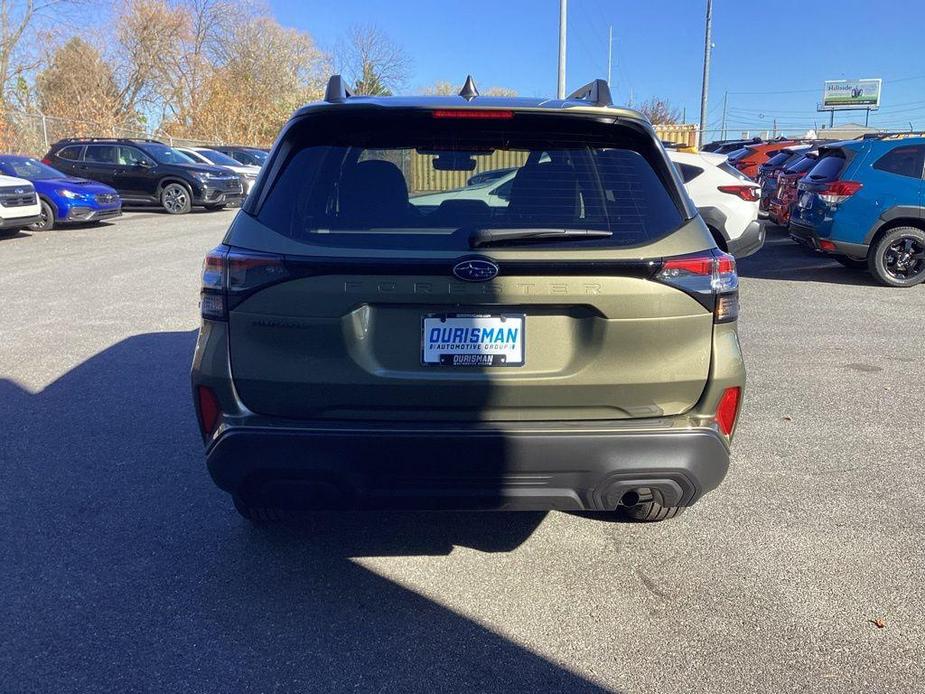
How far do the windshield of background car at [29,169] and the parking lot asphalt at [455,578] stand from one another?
12.4m

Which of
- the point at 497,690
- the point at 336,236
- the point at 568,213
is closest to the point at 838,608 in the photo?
the point at 497,690

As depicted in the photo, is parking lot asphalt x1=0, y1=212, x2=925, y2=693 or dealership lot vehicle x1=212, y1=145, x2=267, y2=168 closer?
parking lot asphalt x1=0, y1=212, x2=925, y2=693

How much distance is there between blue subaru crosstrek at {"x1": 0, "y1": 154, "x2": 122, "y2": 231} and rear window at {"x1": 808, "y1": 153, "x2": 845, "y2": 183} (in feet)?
44.1

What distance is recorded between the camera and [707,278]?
8.99ft

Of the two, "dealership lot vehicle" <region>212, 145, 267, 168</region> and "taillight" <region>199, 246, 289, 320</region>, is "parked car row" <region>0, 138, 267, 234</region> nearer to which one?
"dealership lot vehicle" <region>212, 145, 267, 168</region>

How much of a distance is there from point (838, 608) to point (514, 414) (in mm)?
1481

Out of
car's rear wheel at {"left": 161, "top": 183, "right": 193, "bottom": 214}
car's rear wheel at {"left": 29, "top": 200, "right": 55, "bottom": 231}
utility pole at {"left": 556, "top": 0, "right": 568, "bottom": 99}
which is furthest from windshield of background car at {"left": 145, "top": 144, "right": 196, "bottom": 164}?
utility pole at {"left": 556, "top": 0, "right": 568, "bottom": 99}

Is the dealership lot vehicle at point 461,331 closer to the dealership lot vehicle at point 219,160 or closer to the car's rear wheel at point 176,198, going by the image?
the car's rear wheel at point 176,198

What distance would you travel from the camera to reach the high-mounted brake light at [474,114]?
281 centimetres

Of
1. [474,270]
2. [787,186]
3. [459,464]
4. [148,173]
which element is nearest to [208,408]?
[459,464]

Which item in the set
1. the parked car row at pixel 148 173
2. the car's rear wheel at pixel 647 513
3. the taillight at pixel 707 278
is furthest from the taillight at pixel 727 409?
the parked car row at pixel 148 173

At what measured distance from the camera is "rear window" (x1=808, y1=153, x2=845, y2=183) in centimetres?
995

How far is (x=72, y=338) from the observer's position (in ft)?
23.0

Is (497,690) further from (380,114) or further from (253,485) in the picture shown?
(380,114)
